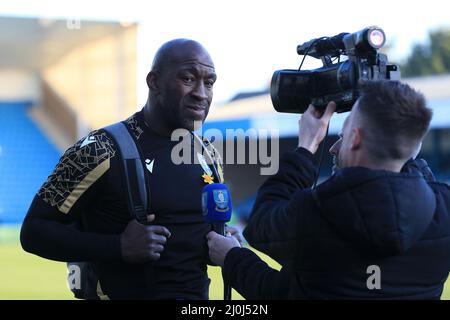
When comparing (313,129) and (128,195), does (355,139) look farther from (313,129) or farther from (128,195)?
(128,195)

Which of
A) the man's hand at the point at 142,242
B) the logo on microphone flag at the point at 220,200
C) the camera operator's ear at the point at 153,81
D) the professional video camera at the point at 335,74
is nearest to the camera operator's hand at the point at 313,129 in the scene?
the professional video camera at the point at 335,74

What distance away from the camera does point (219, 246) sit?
7.71 ft

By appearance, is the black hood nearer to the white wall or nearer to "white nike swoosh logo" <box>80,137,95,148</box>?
"white nike swoosh logo" <box>80,137,95,148</box>

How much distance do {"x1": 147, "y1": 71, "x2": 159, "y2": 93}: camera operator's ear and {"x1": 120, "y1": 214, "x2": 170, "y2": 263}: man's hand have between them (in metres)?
0.55

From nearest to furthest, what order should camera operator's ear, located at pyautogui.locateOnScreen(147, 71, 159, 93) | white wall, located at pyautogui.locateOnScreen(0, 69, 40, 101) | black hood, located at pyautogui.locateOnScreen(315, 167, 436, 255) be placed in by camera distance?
black hood, located at pyautogui.locateOnScreen(315, 167, 436, 255) < camera operator's ear, located at pyautogui.locateOnScreen(147, 71, 159, 93) < white wall, located at pyautogui.locateOnScreen(0, 69, 40, 101)

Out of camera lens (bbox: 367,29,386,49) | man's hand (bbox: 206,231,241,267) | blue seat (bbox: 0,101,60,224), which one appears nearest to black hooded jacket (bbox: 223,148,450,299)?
man's hand (bbox: 206,231,241,267)

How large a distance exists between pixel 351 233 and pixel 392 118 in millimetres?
315

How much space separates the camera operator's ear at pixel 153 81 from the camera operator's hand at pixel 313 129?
788mm

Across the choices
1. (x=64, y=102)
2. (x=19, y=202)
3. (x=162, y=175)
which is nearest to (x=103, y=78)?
(x=64, y=102)

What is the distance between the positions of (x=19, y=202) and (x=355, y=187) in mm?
22360

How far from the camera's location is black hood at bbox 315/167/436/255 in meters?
1.99

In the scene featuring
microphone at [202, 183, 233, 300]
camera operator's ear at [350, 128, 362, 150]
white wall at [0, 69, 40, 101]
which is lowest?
microphone at [202, 183, 233, 300]

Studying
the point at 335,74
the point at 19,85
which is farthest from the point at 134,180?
the point at 19,85

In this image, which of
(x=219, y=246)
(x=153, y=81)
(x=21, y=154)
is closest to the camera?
(x=219, y=246)
